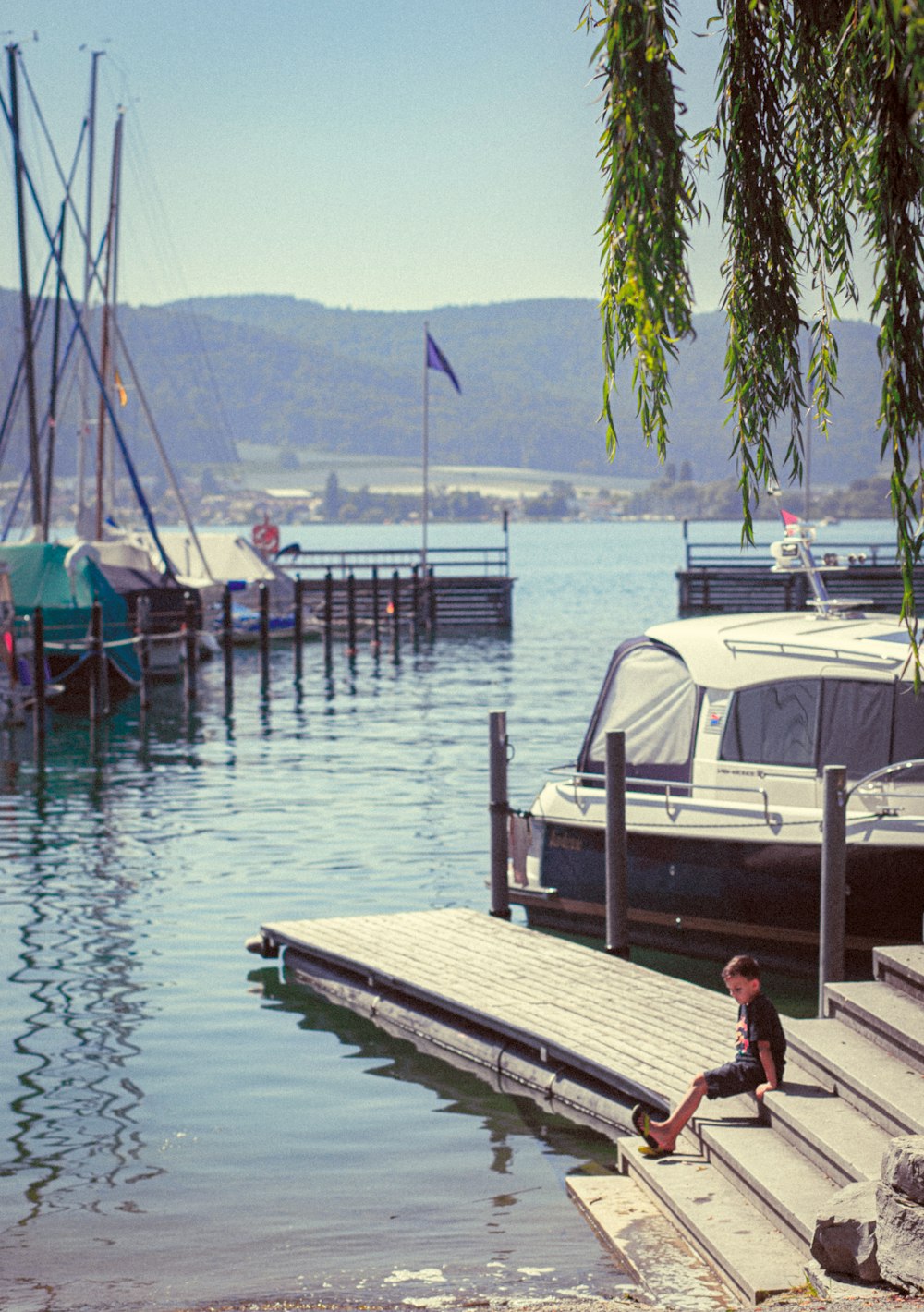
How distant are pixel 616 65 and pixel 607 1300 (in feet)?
16.6

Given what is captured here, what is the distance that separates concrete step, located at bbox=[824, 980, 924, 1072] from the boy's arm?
511 millimetres

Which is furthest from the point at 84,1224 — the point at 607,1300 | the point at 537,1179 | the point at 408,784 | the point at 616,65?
the point at 408,784

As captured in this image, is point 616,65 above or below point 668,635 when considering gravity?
above

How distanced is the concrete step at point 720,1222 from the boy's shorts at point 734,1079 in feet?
1.13

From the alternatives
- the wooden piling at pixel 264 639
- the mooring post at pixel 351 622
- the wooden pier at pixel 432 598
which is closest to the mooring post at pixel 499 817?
the wooden piling at pixel 264 639

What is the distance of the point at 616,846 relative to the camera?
13898mm

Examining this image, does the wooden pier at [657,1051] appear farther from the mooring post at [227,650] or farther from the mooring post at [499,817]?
the mooring post at [227,650]

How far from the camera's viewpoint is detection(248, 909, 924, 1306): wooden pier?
8.29 meters

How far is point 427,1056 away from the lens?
12.8m

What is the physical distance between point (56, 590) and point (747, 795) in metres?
26.2

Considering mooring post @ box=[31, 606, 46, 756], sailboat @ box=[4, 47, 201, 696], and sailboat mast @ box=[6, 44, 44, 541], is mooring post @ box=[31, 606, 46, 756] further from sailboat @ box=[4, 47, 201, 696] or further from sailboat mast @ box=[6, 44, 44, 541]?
sailboat mast @ box=[6, 44, 44, 541]

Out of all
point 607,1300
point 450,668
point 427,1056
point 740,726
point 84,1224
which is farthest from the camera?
point 450,668

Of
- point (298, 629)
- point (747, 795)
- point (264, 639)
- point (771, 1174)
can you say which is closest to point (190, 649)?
point (264, 639)

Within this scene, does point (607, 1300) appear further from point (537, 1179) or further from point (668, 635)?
point (668, 635)
